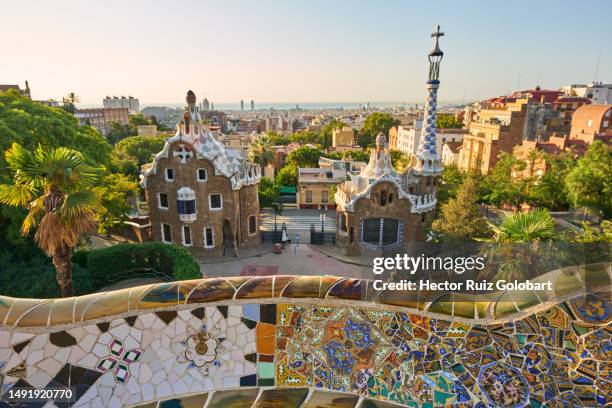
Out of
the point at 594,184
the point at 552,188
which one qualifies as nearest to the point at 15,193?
the point at 594,184

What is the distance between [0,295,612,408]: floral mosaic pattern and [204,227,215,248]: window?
1708 centimetres

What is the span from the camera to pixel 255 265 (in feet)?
Result: 71.2

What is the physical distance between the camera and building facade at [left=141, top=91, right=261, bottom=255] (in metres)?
21.0

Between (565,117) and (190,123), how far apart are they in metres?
60.9

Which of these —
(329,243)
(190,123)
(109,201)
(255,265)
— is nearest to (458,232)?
(329,243)

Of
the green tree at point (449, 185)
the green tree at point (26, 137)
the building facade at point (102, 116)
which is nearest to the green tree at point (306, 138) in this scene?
the building facade at point (102, 116)

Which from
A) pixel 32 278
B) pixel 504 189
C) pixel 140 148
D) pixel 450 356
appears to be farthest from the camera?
pixel 140 148

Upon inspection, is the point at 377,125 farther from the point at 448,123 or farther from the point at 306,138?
the point at 448,123

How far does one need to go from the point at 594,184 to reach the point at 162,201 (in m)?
25.0

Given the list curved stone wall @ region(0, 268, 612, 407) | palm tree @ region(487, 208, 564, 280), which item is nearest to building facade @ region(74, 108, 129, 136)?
curved stone wall @ region(0, 268, 612, 407)

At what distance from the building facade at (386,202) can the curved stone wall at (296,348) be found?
663 inches

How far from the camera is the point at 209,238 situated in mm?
22484

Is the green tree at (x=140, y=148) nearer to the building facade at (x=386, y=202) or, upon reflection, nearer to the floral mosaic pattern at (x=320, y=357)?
the building facade at (x=386, y=202)

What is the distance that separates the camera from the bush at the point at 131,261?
16.6m
